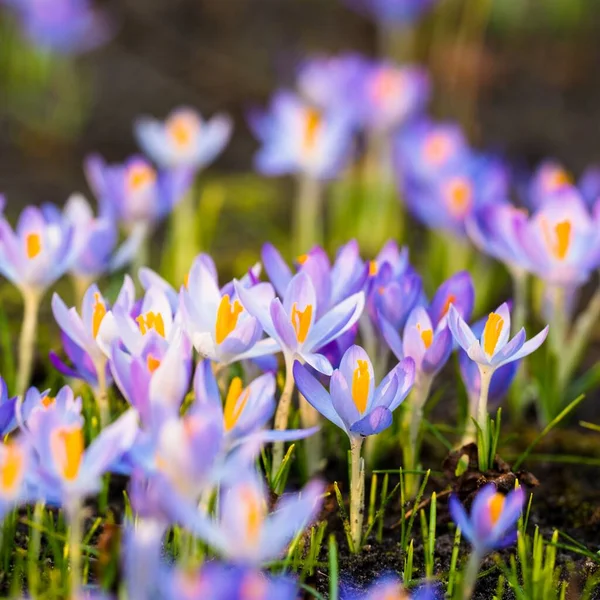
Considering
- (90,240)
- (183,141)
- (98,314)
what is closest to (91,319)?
(98,314)

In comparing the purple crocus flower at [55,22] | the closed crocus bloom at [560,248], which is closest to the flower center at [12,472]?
the closed crocus bloom at [560,248]

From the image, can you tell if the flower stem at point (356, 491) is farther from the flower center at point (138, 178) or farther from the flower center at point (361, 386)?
the flower center at point (138, 178)

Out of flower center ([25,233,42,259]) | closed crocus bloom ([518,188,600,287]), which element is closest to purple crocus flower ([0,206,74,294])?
flower center ([25,233,42,259])

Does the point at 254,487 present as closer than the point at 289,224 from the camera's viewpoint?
Yes

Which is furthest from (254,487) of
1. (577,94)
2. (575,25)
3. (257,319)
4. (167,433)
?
(575,25)

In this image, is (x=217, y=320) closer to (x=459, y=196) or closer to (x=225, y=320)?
(x=225, y=320)

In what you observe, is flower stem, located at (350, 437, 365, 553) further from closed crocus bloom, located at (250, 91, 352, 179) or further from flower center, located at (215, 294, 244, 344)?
closed crocus bloom, located at (250, 91, 352, 179)

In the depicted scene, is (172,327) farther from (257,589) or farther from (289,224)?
(289,224)
